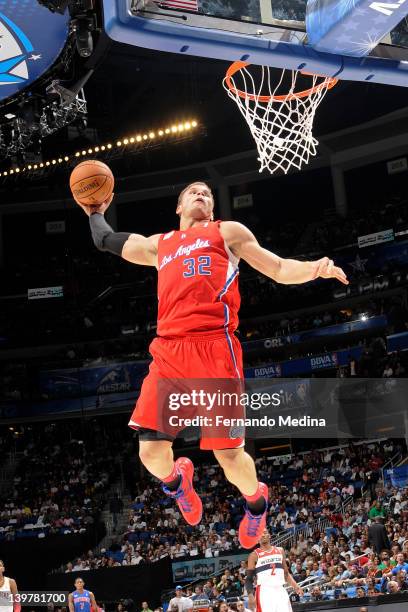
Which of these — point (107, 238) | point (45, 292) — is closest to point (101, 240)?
point (107, 238)

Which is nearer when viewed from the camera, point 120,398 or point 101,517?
point 101,517

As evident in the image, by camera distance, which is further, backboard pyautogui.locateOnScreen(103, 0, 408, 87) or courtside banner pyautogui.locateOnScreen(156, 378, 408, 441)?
backboard pyautogui.locateOnScreen(103, 0, 408, 87)

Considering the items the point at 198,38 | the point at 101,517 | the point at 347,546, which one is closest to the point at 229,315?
the point at 198,38

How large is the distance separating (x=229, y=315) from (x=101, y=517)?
60.5ft

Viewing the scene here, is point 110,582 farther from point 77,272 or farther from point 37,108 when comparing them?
point 77,272

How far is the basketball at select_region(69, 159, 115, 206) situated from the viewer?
5328mm

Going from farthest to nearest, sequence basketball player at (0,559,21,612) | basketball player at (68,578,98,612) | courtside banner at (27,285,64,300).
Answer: courtside banner at (27,285,64,300), basketball player at (68,578,98,612), basketball player at (0,559,21,612)

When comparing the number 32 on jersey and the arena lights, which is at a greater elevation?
the arena lights

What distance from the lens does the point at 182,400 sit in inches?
191

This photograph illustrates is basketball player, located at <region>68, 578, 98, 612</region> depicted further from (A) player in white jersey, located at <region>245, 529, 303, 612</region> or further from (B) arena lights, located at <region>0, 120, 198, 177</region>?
(B) arena lights, located at <region>0, 120, 198, 177</region>

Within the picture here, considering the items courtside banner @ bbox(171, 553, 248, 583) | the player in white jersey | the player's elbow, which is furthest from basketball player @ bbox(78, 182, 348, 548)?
courtside banner @ bbox(171, 553, 248, 583)

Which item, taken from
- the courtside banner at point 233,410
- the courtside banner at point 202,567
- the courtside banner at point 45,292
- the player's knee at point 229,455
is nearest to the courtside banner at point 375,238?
the courtside banner at point 45,292

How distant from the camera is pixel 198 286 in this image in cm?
497


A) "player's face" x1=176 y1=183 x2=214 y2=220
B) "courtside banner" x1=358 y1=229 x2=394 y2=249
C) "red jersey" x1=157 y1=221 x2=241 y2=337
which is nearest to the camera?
"red jersey" x1=157 y1=221 x2=241 y2=337
